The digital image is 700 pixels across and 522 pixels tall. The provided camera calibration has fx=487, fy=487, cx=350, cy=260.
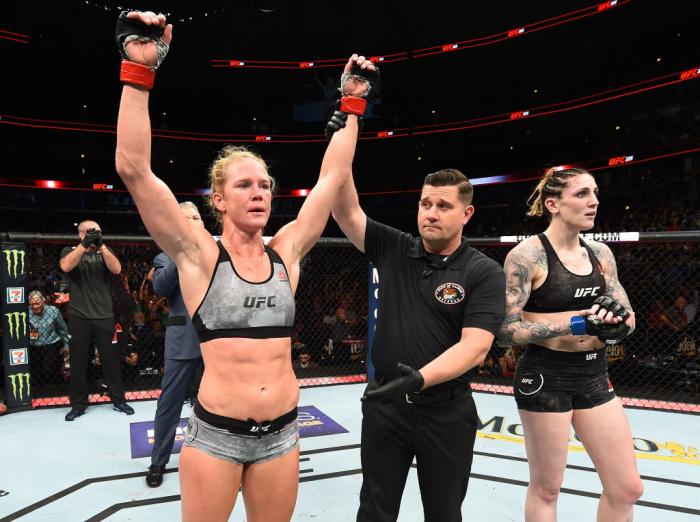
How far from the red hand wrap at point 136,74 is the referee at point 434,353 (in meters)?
0.99

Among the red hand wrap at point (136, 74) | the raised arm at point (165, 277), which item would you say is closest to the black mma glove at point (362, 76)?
the red hand wrap at point (136, 74)

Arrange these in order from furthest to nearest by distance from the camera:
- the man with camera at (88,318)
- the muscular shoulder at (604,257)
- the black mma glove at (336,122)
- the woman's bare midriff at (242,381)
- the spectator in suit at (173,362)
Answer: the man with camera at (88,318)
the spectator in suit at (173,362)
the muscular shoulder at (604,257)
the black mma glove at (336,122)
the woman's bare midriff at (242,381)

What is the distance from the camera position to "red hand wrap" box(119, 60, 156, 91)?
1.38 m

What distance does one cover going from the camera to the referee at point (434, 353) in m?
1.69

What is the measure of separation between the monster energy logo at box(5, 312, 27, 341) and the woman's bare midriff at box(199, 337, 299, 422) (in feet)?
12.2

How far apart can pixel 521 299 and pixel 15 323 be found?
433cm

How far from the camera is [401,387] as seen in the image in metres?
1.49

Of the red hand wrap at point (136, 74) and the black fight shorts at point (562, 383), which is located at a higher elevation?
the red hand wrap at point (136, 74)

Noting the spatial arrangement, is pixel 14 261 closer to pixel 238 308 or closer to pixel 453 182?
pixel 238 308

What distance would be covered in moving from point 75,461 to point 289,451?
243 cm

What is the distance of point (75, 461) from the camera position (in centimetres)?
321

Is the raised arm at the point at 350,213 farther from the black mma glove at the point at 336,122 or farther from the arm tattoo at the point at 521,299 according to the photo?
the arm tattoo at the point at 521,299

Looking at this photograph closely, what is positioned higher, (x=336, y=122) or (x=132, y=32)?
(x=132, y=32)

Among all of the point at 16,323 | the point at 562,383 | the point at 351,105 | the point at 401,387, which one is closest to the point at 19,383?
the point at 16,323
